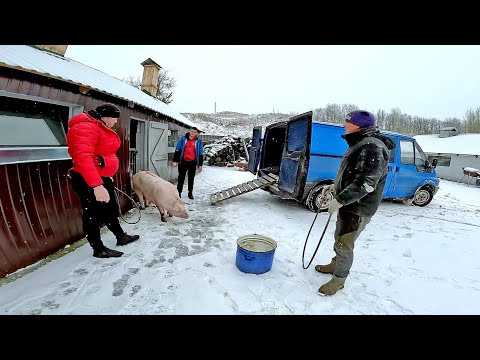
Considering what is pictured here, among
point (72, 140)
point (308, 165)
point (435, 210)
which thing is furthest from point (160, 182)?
point (435, 210)

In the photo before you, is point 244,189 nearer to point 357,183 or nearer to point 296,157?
point 296,157

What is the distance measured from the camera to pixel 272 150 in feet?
27.9

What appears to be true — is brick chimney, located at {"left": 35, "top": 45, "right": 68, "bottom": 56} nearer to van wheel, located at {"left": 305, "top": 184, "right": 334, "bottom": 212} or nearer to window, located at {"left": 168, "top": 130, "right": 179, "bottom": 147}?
window, located at {"left": 168, "top": 130, "right": 179, "bottom": 147}

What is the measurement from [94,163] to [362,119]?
10.8 feet

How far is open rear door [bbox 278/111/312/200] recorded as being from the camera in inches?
220

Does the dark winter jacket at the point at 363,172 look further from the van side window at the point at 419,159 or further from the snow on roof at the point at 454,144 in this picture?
the snow on roof at the point at 454,144

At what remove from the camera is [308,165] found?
5.57m

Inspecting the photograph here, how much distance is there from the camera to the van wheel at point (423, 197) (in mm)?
7754

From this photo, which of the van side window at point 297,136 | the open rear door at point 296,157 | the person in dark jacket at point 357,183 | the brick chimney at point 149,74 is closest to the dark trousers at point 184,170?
the open rear door at point 296,157

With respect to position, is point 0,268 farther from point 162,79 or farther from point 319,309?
point 162,79

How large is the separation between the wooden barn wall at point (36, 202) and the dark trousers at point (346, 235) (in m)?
3.94

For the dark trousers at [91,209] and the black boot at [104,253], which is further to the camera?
the black boot at [104,253]

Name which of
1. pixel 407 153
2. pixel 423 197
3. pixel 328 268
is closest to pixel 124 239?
pixel 328 268

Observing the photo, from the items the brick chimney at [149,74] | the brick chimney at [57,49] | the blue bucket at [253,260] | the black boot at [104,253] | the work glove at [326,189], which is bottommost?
the black boot at [104,253]
